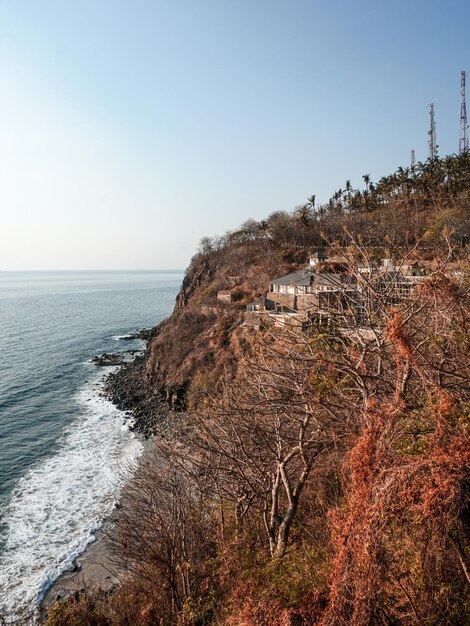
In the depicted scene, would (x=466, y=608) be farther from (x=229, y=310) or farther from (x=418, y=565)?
(x=229, y=310)

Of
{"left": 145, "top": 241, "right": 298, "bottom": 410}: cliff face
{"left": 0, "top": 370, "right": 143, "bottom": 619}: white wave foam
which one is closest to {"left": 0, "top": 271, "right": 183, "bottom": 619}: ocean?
{"left": 0, "top": 370, "right": 143, "bottom": 619}: white wave foam

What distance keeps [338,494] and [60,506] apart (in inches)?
661

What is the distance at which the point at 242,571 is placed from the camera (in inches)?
347

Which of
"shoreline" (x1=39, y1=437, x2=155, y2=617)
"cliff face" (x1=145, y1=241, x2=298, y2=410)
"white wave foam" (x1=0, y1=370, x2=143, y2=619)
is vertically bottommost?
"shoreline" (x1=39, y1=437, x2=155, y2=617)

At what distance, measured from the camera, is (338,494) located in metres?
11.0

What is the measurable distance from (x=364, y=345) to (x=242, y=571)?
6.21m

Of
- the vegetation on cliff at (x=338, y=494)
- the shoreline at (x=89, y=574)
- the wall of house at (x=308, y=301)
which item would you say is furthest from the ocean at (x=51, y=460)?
the wall of house at (x=308, y=301)

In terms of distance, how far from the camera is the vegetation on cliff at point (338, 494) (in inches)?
225

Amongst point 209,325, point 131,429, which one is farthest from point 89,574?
point 209,325

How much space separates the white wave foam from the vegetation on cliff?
3.30m

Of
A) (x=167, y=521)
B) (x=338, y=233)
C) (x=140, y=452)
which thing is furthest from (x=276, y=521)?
(x=338, y=233)

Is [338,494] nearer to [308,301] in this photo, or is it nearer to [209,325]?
[308,301]

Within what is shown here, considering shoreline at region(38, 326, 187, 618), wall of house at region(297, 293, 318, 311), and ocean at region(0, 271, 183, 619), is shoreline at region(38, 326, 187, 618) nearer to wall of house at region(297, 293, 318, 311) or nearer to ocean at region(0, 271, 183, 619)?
ocean at region(0, 271, 183, 619)

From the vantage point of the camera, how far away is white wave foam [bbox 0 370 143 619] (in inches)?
626
